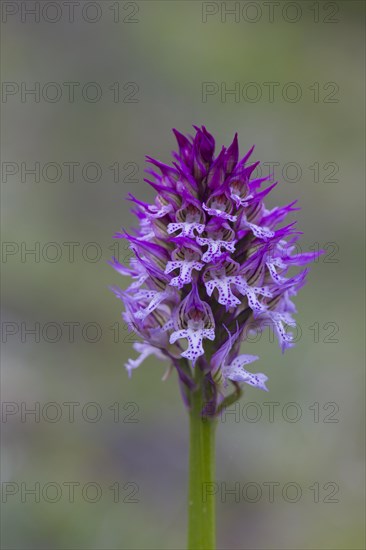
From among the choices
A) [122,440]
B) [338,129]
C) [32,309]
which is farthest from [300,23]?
[122,440]

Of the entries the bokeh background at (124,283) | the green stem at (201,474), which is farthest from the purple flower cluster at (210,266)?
the bokeh background at (124,283)

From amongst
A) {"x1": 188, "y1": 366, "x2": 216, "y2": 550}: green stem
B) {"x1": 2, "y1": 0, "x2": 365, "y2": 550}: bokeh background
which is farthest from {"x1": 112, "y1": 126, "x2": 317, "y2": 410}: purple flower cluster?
{"x1": 2, "y1": 0, "x2": 365, "y2": 550}: bokeh background

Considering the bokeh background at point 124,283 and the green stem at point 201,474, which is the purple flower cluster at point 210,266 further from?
the bokeh background at point 124,283

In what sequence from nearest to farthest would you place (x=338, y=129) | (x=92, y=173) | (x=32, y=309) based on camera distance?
(x=32, y=309) → (x=92, y=173) → (x=338, y=129)

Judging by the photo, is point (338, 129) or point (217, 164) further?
point (338, 129)

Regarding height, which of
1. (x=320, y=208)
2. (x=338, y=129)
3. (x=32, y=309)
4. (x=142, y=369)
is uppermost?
(x=338, y=129)

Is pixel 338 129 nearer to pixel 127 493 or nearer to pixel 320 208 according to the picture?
pixel 320 208

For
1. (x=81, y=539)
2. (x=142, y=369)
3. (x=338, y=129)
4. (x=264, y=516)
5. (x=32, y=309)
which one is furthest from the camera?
(x=338, y=129)
